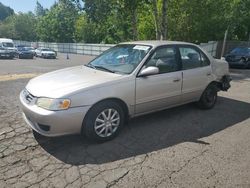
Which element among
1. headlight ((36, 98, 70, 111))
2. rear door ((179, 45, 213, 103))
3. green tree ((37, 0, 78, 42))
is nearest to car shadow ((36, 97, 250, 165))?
rear door ((179, 45, 213, 103))

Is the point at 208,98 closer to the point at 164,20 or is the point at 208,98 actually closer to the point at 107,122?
the point at 107,122

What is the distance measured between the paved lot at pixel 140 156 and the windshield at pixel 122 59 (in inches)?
44.7

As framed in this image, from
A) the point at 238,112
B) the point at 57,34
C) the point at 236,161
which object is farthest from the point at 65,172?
the point at 57,34

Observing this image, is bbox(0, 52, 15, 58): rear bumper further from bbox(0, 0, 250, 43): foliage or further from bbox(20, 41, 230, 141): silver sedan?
bbox(20, 41, 230, 141): silver sedan

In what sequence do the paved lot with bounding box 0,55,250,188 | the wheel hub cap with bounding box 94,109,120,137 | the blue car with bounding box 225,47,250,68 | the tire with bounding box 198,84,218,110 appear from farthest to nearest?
the blue car with bounding box 225,47,250,68, the tire with bounding box 198,84,218,110, the wheel hub cap with bounding box 94,109,120,137, the paved lot with bounding box 0,55,250,188

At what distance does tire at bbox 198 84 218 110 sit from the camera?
19.8 feet

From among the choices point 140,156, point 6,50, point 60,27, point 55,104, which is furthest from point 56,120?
point 60,27

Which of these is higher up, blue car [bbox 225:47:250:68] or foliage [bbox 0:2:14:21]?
foliage [bbox 0:2:14:21]

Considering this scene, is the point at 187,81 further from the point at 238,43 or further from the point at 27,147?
the point at 238,43

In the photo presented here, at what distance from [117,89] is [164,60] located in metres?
1.32

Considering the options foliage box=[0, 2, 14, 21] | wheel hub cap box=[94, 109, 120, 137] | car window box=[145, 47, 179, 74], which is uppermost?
foliage box=[0, 2, 14, 21]

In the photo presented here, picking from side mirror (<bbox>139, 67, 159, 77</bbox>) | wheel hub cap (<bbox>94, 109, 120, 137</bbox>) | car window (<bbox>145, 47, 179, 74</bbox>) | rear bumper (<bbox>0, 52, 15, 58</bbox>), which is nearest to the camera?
wheel hub cap (<bbox>94, 109, 120, 137</bbox>)

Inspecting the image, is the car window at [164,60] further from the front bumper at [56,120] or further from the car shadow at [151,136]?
the front bumper at [56,120]

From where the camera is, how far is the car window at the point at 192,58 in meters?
5.43
